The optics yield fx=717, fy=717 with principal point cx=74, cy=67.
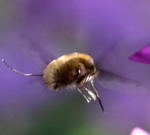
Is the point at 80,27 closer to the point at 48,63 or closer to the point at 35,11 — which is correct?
the point at 35,11

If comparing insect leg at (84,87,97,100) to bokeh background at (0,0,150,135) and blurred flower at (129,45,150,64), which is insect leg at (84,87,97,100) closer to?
blurred flower at (129,45,150,64)

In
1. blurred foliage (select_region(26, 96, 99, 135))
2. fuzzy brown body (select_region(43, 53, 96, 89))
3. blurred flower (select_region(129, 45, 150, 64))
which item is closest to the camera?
blurred flower (select_region(129, 45, 150, 64))

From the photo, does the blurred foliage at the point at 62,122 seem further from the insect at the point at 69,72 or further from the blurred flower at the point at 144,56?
the blurred flower at the point at 144,56

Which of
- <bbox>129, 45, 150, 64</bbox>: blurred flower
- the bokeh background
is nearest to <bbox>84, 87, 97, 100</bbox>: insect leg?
<bbox>129, 45, 150, 64</bbox>: blurred flower

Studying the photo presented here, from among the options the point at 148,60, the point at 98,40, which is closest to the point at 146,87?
the point at 98,40

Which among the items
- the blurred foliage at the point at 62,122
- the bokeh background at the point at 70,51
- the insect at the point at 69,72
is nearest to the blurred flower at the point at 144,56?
the insect at the point at 69,72
